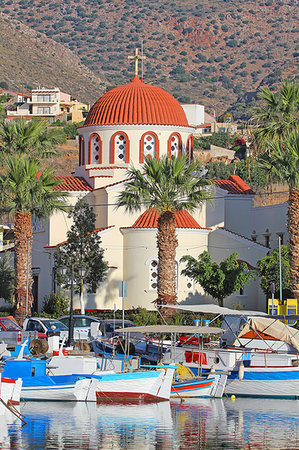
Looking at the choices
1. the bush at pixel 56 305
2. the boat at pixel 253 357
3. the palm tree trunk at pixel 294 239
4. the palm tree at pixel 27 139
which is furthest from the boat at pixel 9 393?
the bush at pixel 56 305

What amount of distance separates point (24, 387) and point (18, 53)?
15555 cm

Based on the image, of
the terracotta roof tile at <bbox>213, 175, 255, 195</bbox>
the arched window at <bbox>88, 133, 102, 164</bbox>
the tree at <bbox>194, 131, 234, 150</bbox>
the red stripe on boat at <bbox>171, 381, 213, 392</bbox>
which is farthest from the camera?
the tree at <bbox>194, 131, 234, 150</bbox>

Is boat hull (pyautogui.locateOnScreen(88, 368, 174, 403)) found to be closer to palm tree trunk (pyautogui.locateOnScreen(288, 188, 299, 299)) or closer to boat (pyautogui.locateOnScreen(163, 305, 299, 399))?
boat (pyautogui.locateOnScreen(163, 305, 299, 399))

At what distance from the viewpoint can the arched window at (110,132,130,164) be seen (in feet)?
170

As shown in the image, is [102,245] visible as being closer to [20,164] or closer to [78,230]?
[78,230]

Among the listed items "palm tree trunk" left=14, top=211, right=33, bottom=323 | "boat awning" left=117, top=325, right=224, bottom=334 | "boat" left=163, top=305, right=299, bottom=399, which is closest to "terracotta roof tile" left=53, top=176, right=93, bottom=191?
"palm tree trunk" left=14, top=211, right=33, bottom=323

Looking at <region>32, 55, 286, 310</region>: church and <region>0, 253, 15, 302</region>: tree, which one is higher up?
<region>32, 55, 286, 310</region>: church

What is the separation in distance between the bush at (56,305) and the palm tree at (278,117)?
13.0 meters

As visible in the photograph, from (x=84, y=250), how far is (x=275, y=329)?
18.3 meters

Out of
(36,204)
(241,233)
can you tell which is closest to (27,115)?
(241,233)

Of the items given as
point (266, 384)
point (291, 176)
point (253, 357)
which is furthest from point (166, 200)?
point (266, 384)

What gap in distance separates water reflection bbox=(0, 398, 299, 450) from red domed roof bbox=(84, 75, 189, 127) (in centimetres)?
2720

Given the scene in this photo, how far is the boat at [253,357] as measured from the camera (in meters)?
28.0

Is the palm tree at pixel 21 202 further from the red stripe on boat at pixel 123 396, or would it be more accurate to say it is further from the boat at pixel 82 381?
the red stripe on boat at pixel 123 396
